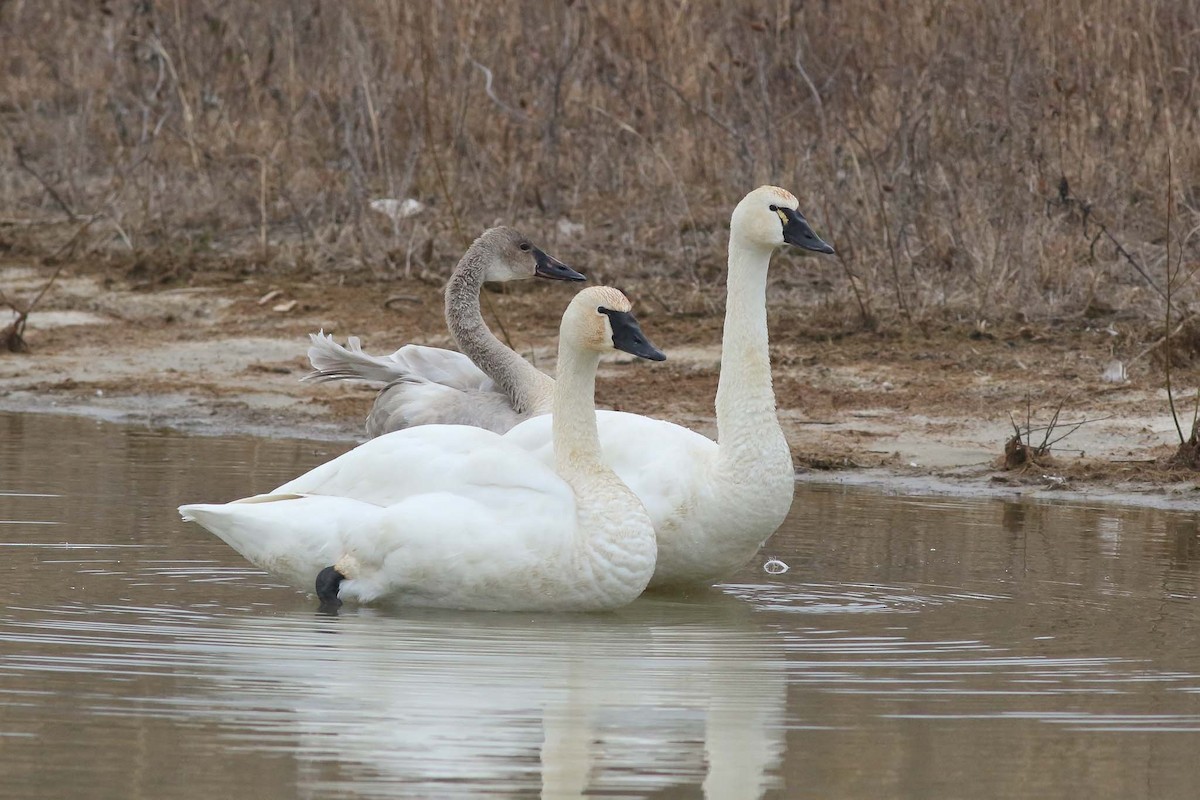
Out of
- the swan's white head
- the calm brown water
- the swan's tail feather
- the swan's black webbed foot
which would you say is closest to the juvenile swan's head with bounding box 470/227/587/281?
the swan's tail feather

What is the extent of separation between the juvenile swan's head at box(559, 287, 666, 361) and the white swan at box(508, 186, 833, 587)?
13.0 inches

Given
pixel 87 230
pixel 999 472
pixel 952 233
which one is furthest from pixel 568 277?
pixel 87 230

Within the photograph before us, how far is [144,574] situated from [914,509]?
3049 mm

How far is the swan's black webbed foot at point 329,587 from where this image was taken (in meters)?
5.87

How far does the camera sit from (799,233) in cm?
687

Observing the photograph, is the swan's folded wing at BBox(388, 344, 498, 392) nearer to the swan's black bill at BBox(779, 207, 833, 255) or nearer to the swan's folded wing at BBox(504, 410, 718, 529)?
the swan's folded wing at BBox(504, 410, 718, 529)

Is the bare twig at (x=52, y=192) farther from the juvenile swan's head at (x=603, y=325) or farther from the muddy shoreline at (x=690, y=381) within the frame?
the juvenile swan's head at (x=603, y=325)

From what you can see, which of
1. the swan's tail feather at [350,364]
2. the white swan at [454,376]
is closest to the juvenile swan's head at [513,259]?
the white swan at [454,376]

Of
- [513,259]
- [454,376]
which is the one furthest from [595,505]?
[513,259]

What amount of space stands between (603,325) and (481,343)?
2.21m

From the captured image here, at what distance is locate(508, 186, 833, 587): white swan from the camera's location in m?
6.20

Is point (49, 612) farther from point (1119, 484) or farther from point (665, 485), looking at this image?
point (1119, 484)

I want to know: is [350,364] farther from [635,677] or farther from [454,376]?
[635,677]

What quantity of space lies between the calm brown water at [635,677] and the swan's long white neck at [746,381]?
434 mm
